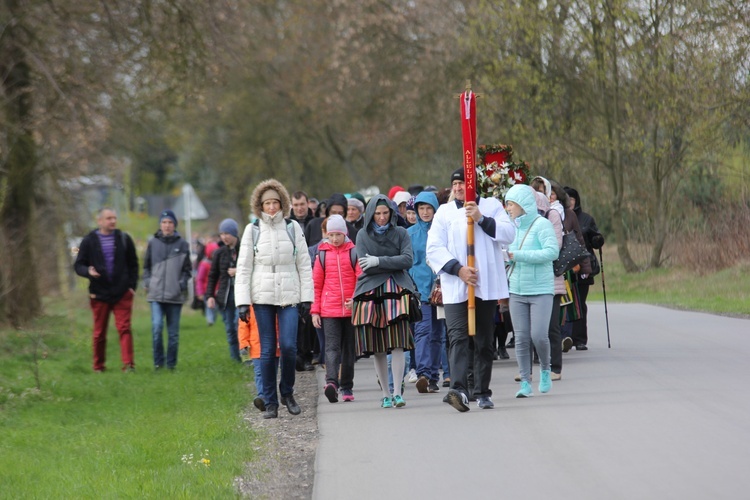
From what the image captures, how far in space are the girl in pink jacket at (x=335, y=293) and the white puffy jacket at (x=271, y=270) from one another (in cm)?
→ 41

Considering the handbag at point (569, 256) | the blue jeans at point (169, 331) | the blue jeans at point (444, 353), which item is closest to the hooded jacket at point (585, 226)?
the handbag at point (569, 256)

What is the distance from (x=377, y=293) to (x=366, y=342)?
43cm

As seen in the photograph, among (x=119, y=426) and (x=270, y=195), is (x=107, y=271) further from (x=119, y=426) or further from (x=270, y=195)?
(x=270, y=195)

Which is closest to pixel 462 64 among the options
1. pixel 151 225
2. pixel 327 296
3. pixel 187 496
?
pixel 327 296

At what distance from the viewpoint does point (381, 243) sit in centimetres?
1126

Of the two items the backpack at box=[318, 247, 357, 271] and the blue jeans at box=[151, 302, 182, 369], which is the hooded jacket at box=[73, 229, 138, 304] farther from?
the backpack at box=[318, 247, 357, 271]

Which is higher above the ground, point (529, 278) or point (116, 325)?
point (529, 278)

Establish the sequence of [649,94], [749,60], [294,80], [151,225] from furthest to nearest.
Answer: [151,225]
[294,80]
[649,94]
[749,60]

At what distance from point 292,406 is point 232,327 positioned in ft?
18.2

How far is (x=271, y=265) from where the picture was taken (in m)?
11.0

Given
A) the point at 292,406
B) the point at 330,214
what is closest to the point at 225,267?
the point at 330,214

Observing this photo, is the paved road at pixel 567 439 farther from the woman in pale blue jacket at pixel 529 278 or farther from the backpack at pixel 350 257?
the backpack at pixel 350 257

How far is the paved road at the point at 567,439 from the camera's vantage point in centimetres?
736

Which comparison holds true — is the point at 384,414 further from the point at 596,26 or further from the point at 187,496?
the point at 596,26
